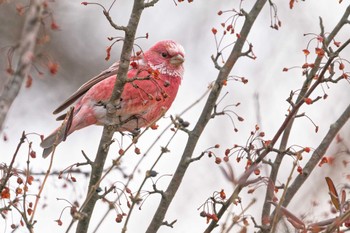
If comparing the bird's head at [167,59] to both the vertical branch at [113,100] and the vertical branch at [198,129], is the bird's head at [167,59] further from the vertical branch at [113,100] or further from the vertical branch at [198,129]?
the vertical branch at [113,100]

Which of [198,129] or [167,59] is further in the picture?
[167,59]

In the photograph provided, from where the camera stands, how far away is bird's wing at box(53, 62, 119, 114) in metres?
7.02

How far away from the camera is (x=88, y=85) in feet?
23.5

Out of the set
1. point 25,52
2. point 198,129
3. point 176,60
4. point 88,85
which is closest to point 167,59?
point 176,60

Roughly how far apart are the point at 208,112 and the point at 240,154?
2.35 feet

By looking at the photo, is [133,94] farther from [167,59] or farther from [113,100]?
[113,100]

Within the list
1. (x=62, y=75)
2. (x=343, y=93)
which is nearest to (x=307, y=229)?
(x=343, y=93)

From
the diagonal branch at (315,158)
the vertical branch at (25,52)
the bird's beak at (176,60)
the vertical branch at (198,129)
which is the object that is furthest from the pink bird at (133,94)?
the vertical branch at (25,52)

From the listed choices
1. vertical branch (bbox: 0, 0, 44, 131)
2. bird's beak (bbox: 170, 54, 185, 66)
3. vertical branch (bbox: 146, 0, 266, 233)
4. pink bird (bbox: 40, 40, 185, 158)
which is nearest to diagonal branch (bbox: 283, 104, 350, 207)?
vertical branch (bbox: 146, 0, 266, 233)

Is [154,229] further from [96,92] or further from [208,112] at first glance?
[96,92]

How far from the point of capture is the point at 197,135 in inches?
213

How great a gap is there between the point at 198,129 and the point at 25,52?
289 centimetres

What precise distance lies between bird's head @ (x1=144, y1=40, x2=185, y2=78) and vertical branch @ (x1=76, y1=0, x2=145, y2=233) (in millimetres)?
2019

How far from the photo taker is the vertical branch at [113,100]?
460 cm
